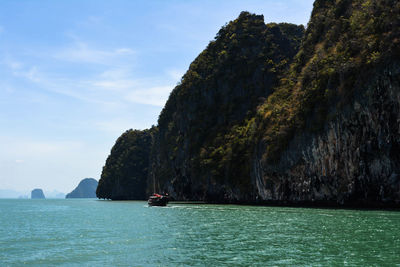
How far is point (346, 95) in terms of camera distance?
54.6m

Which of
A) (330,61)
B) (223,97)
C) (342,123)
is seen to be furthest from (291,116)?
(223,97)

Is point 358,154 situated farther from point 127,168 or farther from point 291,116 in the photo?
point 127,168

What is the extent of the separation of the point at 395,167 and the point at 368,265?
36.0 m

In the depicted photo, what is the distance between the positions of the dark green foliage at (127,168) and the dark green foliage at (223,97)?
36050 mm

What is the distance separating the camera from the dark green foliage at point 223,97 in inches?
3952

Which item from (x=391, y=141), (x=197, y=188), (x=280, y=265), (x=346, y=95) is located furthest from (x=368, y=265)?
(x=197, y=188)

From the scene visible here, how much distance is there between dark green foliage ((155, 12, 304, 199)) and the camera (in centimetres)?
10038

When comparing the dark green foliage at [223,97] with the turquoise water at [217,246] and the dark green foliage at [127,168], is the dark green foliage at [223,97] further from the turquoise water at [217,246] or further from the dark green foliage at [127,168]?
the turquoise water at [217,246]

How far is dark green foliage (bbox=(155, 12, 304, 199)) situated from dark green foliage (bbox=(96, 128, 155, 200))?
36.1 metres

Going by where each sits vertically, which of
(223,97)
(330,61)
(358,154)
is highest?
(223,97)

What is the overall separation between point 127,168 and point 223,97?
236ft

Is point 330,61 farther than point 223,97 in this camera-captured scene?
No

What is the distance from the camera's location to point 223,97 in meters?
113

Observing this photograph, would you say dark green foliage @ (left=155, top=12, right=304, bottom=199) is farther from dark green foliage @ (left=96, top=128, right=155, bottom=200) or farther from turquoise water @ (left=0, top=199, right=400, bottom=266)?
turquoise water @ (left=0, top=199, right=400, bottom=266)
